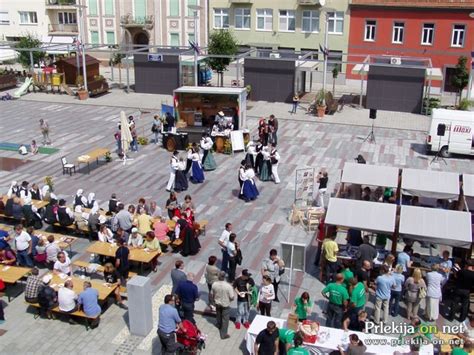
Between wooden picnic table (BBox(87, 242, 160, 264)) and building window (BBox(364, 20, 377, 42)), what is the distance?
3454 centimetres

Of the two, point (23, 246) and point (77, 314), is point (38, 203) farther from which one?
point (77, 314)

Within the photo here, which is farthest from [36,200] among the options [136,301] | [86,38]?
[86,38]

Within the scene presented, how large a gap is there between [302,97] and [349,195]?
20784 mm

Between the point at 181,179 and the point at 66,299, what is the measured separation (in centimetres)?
873

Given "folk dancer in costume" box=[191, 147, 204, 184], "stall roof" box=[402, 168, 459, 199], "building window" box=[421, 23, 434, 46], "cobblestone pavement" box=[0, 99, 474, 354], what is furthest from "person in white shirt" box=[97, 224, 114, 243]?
"building window" box=[421, 23, 434, 46]

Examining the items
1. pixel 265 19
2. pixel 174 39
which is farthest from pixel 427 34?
pixel 174 39

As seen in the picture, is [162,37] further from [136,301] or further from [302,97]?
[136,301]

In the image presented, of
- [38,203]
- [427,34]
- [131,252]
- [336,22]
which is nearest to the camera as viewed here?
[131,252]

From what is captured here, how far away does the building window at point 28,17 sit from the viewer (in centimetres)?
5709

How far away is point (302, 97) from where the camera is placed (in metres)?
37.4

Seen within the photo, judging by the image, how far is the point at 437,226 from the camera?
13.5 metres

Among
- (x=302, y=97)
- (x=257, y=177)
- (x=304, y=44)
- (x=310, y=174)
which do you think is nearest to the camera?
(x=310, y=174)

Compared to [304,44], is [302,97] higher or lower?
lower

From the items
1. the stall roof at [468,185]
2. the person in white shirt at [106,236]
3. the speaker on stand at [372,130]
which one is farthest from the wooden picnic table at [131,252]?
the speaker on stand at [372,130]
